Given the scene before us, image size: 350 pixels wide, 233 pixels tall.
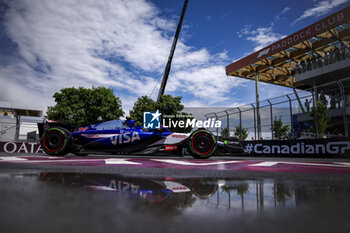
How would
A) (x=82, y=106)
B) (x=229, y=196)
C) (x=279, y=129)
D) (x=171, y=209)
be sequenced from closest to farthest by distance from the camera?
(x=171, y=209) < (x=229, y=196) < (x=279, y=129) < (x=82, y=106)

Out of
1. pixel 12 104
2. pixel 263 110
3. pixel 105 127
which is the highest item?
pixel 12 104

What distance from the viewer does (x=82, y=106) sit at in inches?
977

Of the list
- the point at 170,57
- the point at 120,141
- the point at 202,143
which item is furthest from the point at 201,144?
the point at 170,57

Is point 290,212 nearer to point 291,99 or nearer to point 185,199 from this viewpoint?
point 185,199

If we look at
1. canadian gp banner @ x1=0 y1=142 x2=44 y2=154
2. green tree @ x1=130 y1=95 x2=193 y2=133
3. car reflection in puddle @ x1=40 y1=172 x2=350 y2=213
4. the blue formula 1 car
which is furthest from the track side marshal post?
car reflection in puddle @ x1=40 y1=172 x2=350 y2=213

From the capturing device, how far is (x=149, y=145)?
6.41 m

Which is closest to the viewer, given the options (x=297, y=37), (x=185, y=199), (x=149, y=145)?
(x=185, y=199)

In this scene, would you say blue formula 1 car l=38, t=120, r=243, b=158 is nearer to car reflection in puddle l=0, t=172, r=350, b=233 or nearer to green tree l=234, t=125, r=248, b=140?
car reflection in puddle l=0, t=172, r=350, b=233

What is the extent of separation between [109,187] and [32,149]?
43.5 feet

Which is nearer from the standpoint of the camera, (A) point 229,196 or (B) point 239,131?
(A) point 229,196

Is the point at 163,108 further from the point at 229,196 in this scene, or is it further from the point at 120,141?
the point at 229,196

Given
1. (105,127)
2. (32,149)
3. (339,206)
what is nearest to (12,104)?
(32,149)

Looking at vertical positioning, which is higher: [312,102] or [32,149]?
[312,102]

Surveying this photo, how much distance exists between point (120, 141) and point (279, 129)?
984 cm
